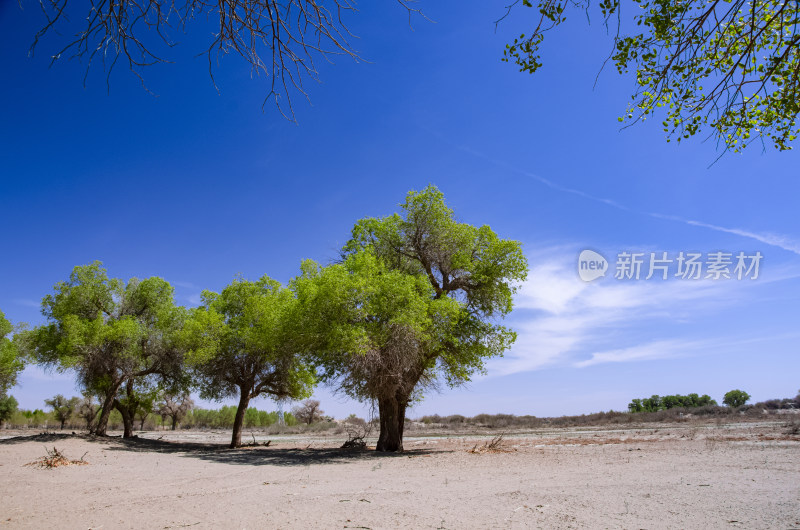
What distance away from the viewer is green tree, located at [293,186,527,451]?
17.1 meters

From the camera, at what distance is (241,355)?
81.8 ft

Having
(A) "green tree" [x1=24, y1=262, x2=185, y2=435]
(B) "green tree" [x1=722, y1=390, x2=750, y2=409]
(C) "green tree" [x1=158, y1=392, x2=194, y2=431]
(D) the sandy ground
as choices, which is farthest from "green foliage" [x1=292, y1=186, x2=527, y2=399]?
(B) "green tree" [x1=722, y1=390, x2=750, y2=409]

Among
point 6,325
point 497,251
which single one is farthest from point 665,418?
point 6,325

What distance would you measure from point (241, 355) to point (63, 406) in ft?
157

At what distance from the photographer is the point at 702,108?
6258 mm

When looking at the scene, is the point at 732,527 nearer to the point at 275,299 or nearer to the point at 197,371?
the point at 275,299

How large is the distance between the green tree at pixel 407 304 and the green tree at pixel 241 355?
17.1ft

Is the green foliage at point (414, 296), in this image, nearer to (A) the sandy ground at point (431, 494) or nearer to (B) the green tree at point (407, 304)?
(B) the green tree at point (407, 304)

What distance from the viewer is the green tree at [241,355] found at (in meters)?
24.1

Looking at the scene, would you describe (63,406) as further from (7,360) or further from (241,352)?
(241,352)

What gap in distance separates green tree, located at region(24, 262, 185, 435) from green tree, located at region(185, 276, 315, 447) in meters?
2.56

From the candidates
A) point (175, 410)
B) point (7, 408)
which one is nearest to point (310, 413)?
point (175, 410)


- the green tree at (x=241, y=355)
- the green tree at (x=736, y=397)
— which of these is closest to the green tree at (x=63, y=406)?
the green tree at (x=241, y=355)

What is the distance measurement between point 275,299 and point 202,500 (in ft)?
58.3
